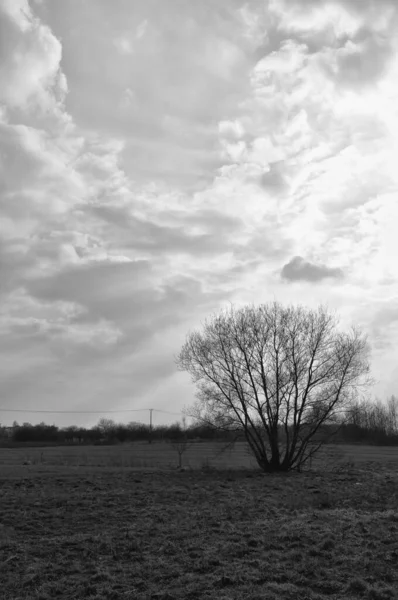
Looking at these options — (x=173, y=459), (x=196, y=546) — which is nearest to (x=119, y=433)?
(x=173, y=459)

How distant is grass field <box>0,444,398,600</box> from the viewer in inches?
326

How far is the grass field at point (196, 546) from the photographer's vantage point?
8.29 meters

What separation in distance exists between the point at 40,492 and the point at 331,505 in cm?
1077

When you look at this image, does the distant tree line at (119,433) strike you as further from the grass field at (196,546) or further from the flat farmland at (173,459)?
the grass field at (196,546)

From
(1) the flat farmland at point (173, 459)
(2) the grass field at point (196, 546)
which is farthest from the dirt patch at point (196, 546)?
(1) the flat farmland at point (173, 459)

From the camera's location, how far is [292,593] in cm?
775

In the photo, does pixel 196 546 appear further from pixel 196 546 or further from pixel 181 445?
pixel 181 445

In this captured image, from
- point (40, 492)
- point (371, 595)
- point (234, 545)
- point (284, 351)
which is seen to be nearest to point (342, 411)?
point (284, 351)

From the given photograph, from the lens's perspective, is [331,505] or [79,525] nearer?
[79,525]

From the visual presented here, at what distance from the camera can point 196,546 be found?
36.7 feet

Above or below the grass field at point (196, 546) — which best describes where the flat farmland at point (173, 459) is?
above

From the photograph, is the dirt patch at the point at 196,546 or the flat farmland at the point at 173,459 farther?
the flat farmland at the point at 173,459

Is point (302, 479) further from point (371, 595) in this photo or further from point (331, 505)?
point (371, 595)

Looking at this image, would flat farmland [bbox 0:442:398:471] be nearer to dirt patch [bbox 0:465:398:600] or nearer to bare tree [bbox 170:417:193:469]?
bare tree [bbox 170:417:193:469]
